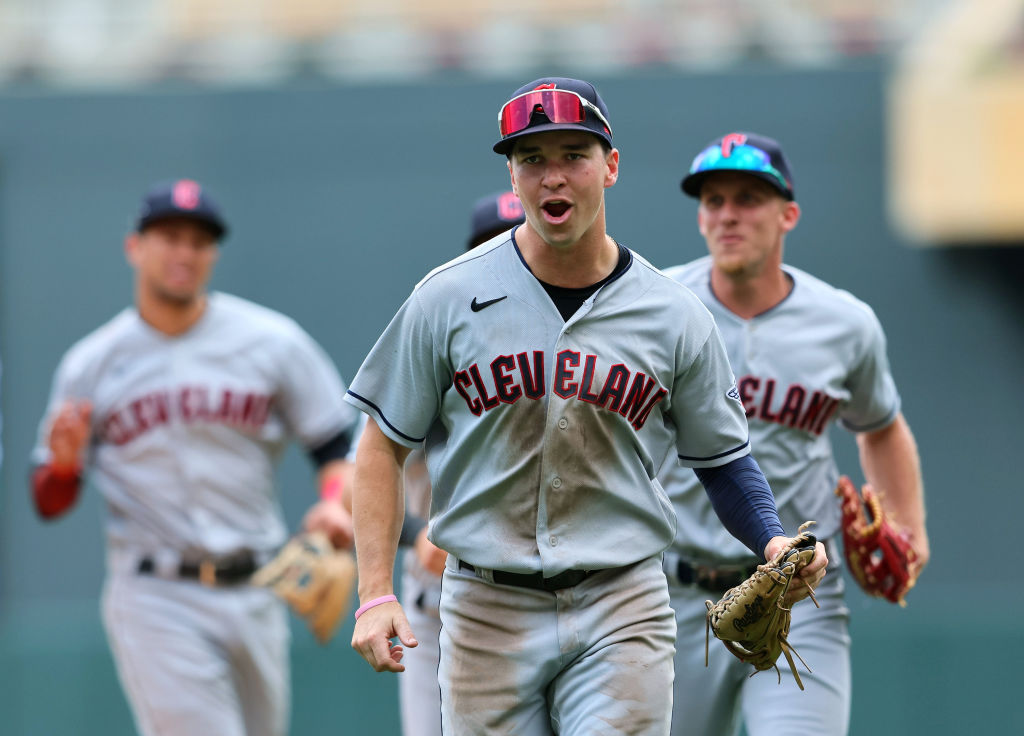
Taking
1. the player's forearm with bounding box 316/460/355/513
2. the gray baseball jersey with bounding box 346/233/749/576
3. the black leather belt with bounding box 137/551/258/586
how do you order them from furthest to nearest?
the player's forearm with bounding box 316/460/355/513, the black leather belt with bounding box 137/551/258/586, the gray baseball jersey with bounding box 346/233/749/576

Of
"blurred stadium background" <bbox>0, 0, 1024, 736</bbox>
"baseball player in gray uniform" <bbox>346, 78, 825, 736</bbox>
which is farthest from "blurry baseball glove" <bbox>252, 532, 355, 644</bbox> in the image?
"blurred stadium background" <bbox>0, 0, 1024, 736</bbox>

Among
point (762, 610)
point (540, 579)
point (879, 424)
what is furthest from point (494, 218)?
point (762, 610)

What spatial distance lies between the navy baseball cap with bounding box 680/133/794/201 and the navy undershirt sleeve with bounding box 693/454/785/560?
1295mm

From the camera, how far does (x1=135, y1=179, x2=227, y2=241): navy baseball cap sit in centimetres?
658

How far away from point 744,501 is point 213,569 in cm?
303

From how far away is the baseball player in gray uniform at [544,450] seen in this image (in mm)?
3834

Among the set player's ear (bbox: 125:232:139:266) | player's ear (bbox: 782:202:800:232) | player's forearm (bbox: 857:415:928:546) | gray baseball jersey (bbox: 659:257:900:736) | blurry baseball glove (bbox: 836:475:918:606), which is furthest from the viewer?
player's ear (bbox: 125:232:139:266)

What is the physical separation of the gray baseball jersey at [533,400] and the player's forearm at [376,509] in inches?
2.4

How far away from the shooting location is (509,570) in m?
3.90

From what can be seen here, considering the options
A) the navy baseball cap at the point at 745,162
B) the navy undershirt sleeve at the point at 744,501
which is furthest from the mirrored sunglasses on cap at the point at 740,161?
the navy undershirt sleeve at the point at 744,501

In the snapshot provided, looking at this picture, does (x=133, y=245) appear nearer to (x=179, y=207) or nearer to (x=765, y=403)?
(x=179, y=207)

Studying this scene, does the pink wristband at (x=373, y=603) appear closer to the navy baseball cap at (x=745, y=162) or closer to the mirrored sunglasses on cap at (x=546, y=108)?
the mirrored sunglasses on cap at (x=546, y=108)

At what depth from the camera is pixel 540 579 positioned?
391cm

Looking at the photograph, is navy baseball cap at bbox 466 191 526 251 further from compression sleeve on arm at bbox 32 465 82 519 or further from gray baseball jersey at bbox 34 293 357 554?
compression sleeve on arm at bbox 32 465 82 519
